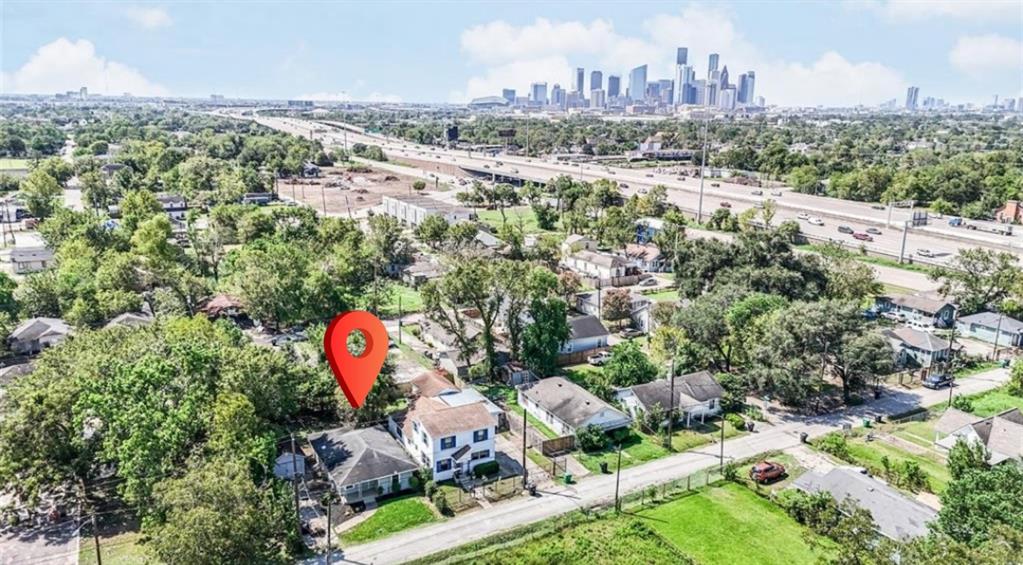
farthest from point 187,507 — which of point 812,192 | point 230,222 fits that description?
point 812,192

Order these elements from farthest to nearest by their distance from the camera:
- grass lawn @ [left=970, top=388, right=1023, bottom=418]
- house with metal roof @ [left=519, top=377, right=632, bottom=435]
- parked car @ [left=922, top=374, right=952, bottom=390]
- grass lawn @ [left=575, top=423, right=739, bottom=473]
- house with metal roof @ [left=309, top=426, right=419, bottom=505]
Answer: parked car @ [left=922, top=374, right=952, bottom=390] → grass lawn @ [left=970, top=388, right=1023, bottom=418] → house with metal roof @ [left=519, top=377, right=632, bottom=435] → grass lawn @ [left=575, top=423, right=739, bottom=473] → house with metal roof @ [left=309, top=426, right=419, bottom=505]

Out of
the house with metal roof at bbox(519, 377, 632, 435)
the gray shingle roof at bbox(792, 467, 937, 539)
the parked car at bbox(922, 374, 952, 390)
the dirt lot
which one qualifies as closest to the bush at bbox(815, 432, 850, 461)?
the gray shingle roof at bbox(792, 467, 937, 539)

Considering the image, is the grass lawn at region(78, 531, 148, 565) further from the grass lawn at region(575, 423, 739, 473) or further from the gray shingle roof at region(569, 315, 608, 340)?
the gray shingle roof at region(569, 315, 608, 340)

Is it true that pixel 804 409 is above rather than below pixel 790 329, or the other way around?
below

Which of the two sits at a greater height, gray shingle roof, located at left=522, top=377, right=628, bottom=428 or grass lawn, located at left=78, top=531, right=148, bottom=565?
gray shingle roof, located at left=522, top=377, right=628, bottom=428

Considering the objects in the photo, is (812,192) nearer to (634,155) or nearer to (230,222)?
(634,155)

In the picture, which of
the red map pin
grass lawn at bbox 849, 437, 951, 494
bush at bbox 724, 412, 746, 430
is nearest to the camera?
the red map pin

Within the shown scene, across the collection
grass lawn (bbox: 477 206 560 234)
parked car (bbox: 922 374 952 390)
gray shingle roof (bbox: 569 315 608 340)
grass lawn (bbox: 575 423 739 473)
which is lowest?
grass lawn (bbox: 575 423 739 473)
